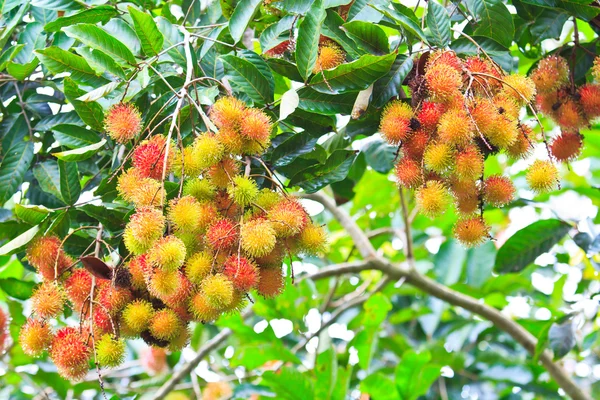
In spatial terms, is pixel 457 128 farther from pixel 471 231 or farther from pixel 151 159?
pixel 151 159

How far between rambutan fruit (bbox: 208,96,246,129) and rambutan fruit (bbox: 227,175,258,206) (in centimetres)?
10

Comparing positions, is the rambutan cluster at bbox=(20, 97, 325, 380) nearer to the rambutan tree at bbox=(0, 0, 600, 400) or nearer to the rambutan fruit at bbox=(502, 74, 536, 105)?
the rambutan tree at bbox=(0, 0, 600, 400)

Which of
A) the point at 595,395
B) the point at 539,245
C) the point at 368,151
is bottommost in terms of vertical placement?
the point at 595,395

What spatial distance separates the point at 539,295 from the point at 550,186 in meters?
2.15

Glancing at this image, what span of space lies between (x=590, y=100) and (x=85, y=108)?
108 cm

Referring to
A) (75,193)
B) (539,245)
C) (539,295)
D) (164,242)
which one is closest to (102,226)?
(75,193)

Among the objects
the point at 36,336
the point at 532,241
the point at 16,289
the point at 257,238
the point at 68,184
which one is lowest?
the point at 532,241

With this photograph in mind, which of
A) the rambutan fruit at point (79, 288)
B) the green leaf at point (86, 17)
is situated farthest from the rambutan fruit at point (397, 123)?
the green leaf at point (86, 17)

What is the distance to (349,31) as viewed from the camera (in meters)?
1.53

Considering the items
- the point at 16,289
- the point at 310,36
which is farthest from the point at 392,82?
the point at 16,289

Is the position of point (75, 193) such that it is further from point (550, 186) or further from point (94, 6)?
point (550, 186)

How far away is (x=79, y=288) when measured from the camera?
1484 mm

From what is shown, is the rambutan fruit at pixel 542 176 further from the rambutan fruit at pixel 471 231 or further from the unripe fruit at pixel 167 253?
the unripe fruit at pixel 167 253

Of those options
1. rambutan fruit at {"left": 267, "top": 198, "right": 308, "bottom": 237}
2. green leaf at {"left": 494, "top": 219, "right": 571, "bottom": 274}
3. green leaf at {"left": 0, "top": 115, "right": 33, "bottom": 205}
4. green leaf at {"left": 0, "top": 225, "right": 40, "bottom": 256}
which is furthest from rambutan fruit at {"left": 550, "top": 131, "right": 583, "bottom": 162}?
green leaf at {"left": 0, "top": 115, "right": 33, "bottom": 205}
